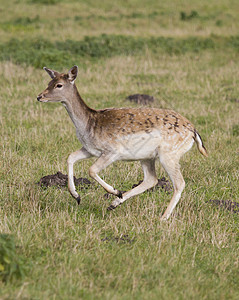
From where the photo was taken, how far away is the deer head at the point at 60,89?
6.93 meters

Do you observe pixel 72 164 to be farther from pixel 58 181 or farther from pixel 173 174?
pixel 173 174

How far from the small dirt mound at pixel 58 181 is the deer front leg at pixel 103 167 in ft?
3.30

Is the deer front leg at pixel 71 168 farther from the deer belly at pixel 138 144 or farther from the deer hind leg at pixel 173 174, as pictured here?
the deer hind leg at pixel 173 174

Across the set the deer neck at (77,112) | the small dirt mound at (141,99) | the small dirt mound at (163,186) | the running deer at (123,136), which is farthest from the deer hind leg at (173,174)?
the small dirt mound at (141,99)

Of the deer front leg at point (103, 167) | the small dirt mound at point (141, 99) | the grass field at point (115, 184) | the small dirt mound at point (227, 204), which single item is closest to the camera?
the grass field at point (115, 184)

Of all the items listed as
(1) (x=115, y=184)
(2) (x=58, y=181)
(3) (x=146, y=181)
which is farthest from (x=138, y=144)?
(2) (x=58, y=181)

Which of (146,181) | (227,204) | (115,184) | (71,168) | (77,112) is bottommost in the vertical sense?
(115,184)

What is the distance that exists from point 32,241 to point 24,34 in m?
15.9

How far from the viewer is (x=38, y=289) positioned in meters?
4.65

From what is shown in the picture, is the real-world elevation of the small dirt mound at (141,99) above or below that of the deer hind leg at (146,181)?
below

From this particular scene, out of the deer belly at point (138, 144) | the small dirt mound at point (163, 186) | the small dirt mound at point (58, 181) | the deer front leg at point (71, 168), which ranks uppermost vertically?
the deer belly at point (138, 144)

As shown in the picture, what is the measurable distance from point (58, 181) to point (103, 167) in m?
1.17

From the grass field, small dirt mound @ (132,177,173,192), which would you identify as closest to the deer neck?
the grass field

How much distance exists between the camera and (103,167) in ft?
22.1
